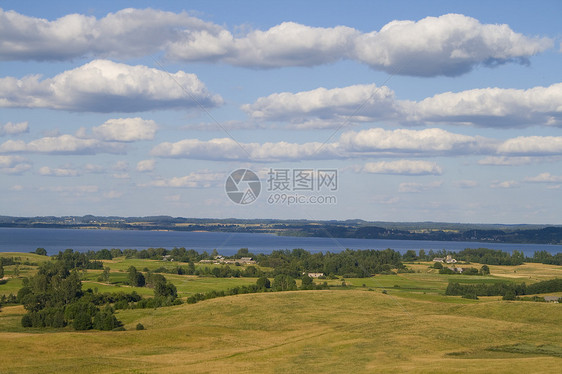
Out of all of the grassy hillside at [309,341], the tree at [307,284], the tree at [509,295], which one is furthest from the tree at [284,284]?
the tree at [509,295]

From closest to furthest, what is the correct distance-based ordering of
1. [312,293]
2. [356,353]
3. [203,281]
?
1. [356,353]
2. [312,293]
3. [203,281]

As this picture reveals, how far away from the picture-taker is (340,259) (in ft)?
503

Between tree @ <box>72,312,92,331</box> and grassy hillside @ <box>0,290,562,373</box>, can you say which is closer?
grassy hillside @ <box>0,290,562,373</box>

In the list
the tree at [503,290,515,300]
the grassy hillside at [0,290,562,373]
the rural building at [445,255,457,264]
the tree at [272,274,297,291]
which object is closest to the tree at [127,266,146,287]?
the tree at [272,274,297,291]

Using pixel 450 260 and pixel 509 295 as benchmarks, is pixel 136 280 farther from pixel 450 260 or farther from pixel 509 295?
pixel 450 260

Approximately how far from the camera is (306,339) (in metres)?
55.9

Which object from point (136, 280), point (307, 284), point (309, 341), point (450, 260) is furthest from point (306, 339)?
point (450, 260)

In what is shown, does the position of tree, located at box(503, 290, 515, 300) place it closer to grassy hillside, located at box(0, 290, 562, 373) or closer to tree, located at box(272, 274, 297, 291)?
grassy hillside, located at box(0, 290, 562, 373)

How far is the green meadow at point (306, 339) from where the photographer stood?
43.6m

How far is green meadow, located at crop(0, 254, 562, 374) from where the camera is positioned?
43.6 m

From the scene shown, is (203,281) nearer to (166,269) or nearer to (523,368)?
(166,269)

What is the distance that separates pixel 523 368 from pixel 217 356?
75.2 feet

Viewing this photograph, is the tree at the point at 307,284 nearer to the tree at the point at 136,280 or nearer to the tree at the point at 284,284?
the tree at the point at 284,284

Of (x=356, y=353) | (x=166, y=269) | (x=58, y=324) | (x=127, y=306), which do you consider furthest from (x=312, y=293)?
(x=166, y=269)
